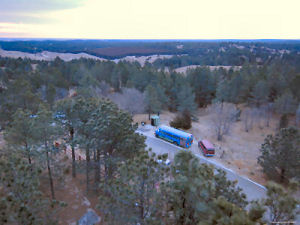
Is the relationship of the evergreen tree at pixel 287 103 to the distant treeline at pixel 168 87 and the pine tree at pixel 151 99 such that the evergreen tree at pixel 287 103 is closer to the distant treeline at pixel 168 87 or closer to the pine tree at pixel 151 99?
the distant treeline at pixel 168 87

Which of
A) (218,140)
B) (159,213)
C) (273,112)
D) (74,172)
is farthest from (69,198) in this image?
(273,112)

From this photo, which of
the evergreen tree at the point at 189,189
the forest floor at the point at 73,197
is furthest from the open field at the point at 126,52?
the evergreen tree at the point at 189,189

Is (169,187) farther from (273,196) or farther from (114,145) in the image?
(114,145)

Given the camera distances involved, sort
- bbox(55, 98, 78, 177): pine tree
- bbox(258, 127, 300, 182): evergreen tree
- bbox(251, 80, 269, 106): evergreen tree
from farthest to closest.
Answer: bbox(251, 80, 269, 106): evergreen tree → bbox(258, 127, 300, 182): evergreen tree → bbox(55, 98, 78, 177): pine tree

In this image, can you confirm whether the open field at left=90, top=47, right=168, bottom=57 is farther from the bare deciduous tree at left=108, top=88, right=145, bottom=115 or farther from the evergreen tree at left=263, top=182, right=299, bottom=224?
the evergreen tree at left=263, top=182, right=299, bottom=224

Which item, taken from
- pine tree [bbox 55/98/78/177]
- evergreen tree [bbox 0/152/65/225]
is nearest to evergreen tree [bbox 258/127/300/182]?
pine tree [bbox 55/98/78/177]

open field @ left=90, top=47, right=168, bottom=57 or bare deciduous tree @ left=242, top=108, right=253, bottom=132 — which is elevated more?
open field @ left=90, top=47, right=168, bottom=57

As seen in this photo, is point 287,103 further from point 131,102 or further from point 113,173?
point 113,173
